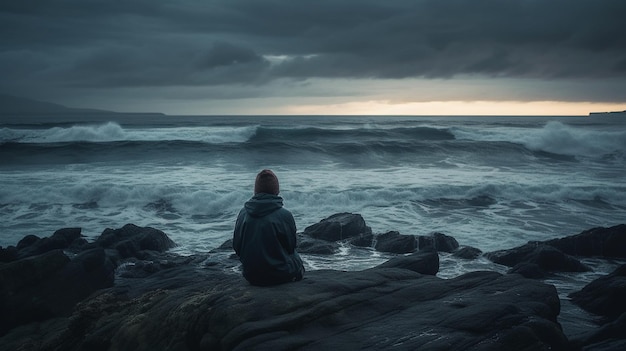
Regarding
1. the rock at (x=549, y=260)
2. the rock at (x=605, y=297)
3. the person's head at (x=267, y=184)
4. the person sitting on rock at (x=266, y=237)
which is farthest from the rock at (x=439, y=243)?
the person's head at (x=267, y=184)

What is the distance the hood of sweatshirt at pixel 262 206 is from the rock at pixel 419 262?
3779 mm

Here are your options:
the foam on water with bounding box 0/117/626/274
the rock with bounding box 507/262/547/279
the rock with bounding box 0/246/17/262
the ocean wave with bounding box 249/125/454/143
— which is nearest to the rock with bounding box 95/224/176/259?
the foam on water with bounding box 0/117/626/274

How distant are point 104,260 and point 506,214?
45.9 ft

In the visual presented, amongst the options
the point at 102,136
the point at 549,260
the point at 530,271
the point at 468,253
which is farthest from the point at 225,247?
the point at 102,136

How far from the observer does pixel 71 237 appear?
13.1 metres

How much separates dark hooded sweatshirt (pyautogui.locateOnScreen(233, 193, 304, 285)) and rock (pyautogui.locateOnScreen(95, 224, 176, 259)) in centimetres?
758

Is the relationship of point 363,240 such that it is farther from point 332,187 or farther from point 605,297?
point 332,187

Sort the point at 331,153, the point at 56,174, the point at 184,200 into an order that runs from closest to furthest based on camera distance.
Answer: the point at 184,200 → the point at 56,174 → the point at 331,153

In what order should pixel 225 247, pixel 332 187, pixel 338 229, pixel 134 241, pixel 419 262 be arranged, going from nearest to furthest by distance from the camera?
pixel 419 262
pixel 134 241
pixel 225 247
pixel 338 229
pixel 332 187

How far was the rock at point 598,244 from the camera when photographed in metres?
11.8

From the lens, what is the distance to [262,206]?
16.6ft

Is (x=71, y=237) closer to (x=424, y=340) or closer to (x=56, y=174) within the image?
(x=424, y=340)

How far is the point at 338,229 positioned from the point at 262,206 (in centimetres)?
886

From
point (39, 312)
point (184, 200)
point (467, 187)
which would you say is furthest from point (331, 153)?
point (39, 312)
